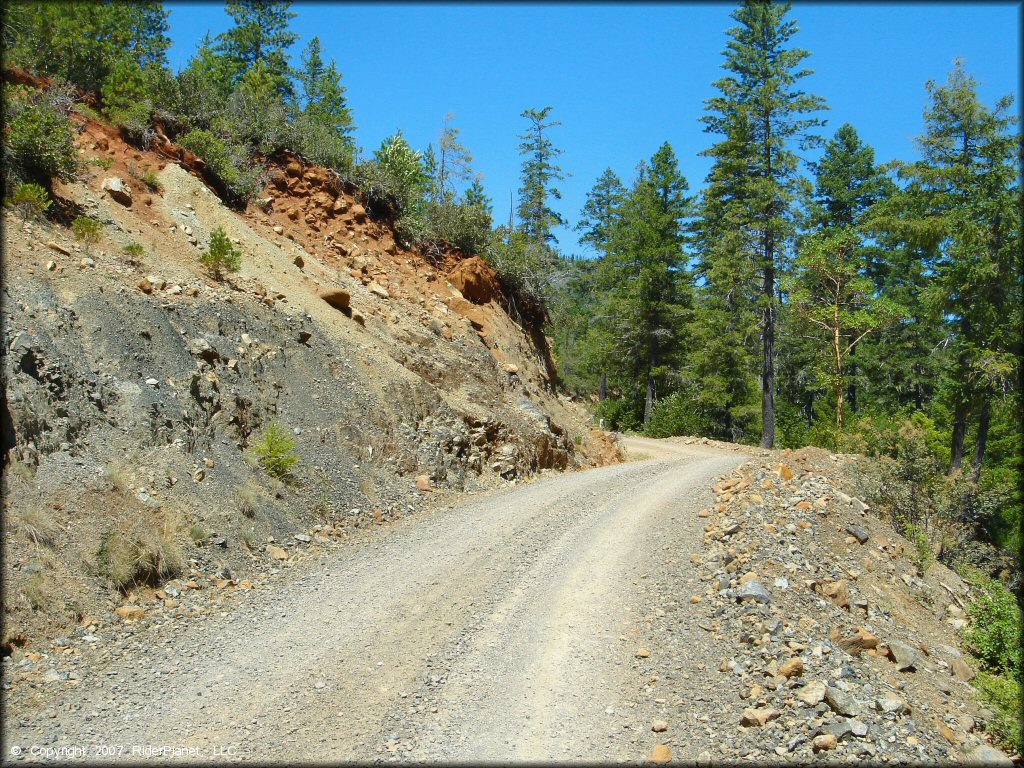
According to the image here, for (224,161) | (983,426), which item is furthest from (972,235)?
(224,161)

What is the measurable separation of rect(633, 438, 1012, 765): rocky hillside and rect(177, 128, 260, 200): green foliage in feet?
45.5

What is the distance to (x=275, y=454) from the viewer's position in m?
10.2

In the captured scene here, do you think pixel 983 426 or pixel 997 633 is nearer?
pixel 997 633

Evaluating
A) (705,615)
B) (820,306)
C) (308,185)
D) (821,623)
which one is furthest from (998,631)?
(308,185)

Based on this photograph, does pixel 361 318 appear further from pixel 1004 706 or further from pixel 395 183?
pixel 1004 706

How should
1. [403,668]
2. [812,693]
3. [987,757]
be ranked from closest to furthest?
[987,757], [812,693], [403,668]

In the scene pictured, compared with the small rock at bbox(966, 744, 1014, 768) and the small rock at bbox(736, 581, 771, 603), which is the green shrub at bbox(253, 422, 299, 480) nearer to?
the small rock at bbox(736, 581, 771, 603)

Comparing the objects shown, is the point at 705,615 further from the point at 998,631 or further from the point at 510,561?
the point at 998,631

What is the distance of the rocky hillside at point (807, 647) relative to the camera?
5.13 m

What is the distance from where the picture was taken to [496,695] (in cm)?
562

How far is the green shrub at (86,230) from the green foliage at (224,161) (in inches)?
232

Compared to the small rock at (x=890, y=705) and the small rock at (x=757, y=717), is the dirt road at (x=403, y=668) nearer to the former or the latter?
the small rock at (x=757, y=717)

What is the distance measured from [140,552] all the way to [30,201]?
653cm

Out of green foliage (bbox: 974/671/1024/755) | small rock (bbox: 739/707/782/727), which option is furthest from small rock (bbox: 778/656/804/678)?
green foliage (bbox: 974/671/1024/755)
